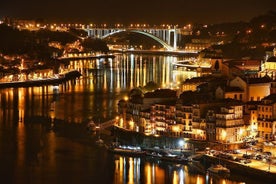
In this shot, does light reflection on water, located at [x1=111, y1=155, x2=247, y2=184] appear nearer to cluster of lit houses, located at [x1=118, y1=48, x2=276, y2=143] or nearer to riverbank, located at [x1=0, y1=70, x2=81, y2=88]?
cluster of lit houses, located at [x1=118, y1=48, x2=276, y2=143]

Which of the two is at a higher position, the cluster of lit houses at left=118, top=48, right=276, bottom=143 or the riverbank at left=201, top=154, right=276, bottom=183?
the cluster of lit houses at left=118, top=48, right=276, bottom=143

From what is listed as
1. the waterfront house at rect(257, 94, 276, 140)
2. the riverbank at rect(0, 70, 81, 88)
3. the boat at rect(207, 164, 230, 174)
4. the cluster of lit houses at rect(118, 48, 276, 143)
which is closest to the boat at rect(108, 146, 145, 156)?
the cluster of lit houses at rect(118, 48, 276, 143)

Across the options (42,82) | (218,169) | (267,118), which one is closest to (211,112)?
(267,118)

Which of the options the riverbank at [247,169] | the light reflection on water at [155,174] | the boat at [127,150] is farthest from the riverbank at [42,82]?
the riverbank at [247,169]

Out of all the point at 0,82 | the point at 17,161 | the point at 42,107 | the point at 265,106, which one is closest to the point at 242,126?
the point at 265,106

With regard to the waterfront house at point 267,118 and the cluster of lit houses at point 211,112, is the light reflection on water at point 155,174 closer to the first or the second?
the cluster of lit houses at point 211,112

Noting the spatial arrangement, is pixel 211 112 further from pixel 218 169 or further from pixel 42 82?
pixel 42 82

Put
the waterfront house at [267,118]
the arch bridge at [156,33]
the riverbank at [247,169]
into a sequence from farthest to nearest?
1. the arch bridge at [156,33]
2. the waterfront house at [267,118]
3. the riverbank at [247,169]
